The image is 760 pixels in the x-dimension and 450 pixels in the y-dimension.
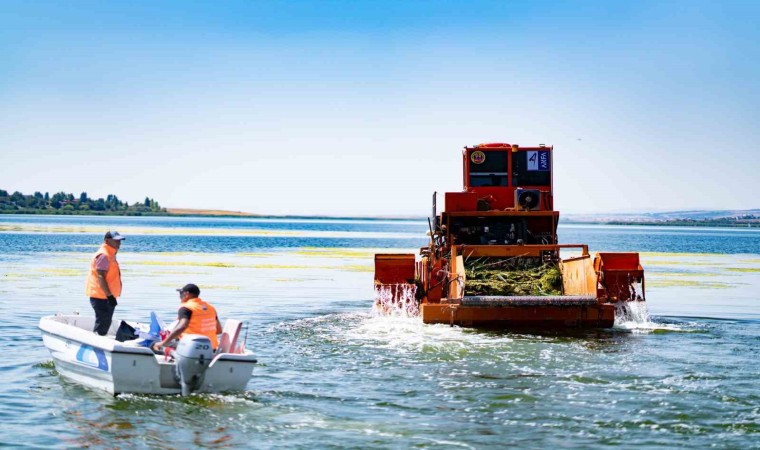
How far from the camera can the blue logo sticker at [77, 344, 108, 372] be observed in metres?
11.6

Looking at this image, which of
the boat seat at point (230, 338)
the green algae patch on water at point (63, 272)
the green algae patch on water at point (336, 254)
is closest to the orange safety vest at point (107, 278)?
the boat seat at point (230, 338)

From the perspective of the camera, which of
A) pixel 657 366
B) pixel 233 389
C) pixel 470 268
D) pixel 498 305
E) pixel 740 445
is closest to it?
pixel 740 445

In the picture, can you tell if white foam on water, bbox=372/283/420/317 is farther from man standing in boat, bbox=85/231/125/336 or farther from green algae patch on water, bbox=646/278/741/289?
green algae patch on water, bbox=646/278/741/289

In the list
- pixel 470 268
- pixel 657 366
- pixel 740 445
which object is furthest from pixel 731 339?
pixel 740 445

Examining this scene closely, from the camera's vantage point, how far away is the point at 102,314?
12945mm

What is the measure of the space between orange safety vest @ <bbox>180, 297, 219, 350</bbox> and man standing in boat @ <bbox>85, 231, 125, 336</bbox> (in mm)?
1743

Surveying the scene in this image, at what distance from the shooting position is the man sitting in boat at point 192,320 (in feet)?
37.8

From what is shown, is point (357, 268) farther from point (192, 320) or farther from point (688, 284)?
point (192, 320)

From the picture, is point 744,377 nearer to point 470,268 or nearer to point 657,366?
point 657,366

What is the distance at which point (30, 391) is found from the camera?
39.7ft

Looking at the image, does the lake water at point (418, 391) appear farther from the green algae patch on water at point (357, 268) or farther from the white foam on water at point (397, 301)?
the green algae patch on water at point (357, 268)

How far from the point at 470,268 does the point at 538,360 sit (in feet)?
17.1

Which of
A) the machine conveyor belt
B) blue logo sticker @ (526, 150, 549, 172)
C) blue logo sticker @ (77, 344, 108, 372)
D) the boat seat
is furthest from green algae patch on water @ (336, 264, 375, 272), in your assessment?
blue logo sticker @ (77, 344, 108, 372)

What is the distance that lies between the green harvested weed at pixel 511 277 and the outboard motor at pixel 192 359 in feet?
26.6
